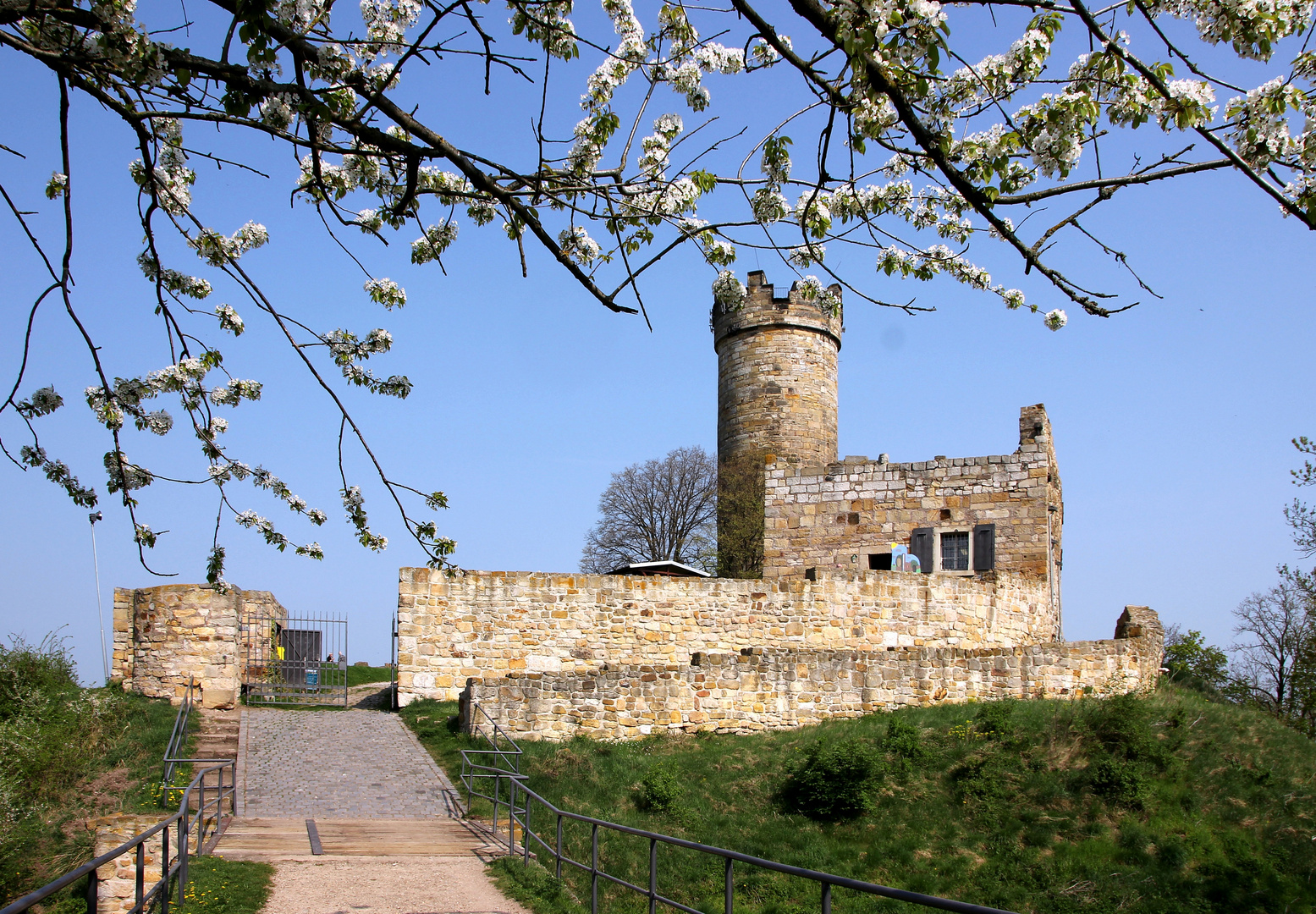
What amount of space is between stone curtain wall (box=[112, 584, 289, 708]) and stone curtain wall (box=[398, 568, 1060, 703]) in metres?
2.70

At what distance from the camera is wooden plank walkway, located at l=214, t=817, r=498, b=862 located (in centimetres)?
954

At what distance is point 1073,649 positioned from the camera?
16922 millimetres

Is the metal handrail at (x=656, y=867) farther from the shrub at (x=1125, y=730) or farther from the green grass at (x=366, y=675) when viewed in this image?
the green grass at (x=366, y=675)

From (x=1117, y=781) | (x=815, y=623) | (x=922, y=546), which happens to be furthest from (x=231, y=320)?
Result: (x=922, y=546)

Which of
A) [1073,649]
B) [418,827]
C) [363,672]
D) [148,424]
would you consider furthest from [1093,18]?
[363,672]

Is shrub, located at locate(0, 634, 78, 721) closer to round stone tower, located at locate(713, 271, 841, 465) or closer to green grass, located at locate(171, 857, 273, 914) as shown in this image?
green grass, located at locate(171, 857, 273, 914)

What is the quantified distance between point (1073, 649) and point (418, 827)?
36.7ft

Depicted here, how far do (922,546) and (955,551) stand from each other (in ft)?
2.11

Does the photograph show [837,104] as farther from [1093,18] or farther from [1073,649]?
[1073,649]

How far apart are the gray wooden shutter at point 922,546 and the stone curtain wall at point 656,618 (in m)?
1.36

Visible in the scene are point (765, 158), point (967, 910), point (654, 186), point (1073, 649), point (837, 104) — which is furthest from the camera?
point (1073, 649)

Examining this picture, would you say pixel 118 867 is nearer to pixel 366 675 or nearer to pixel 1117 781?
pixel 1117 781

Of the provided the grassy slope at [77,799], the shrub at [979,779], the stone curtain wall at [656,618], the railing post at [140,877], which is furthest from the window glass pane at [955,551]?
the railing post at [140,877]

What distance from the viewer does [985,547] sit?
20.6 meters
